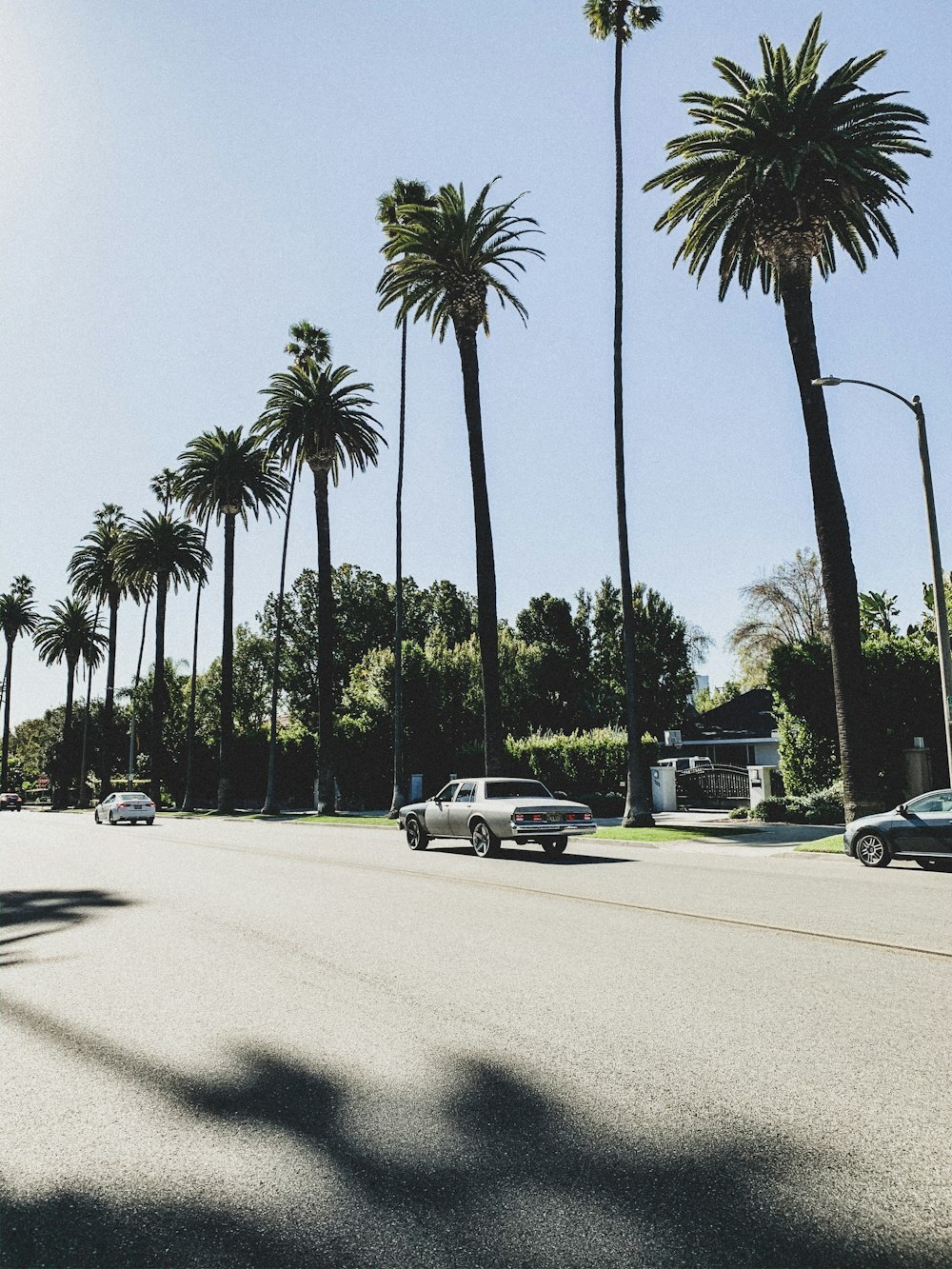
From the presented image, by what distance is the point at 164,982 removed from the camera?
7691 mm

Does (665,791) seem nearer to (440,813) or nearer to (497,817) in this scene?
(440,813)

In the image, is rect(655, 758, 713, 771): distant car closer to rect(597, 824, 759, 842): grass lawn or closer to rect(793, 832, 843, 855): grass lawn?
rect(597, 824, 759, 842): grass lawn

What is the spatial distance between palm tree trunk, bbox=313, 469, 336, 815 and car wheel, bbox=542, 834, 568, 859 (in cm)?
2373

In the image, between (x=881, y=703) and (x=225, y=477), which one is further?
(x=225, y=477)

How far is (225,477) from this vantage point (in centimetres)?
5238

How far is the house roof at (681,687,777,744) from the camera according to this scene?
55.1 metres

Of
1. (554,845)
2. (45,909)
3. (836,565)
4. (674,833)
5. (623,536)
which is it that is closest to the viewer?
(45,909)

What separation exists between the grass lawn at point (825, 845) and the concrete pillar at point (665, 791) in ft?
50.1

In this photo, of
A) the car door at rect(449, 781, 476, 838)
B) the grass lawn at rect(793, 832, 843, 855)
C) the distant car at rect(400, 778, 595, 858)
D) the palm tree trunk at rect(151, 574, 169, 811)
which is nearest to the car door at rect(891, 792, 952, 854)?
the grass lawn at rect(793, 832, 843, 855)

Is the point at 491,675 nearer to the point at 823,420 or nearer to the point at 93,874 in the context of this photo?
the point at 823,420

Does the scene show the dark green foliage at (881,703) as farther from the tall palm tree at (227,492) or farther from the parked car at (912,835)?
the tall palm tree at (227,492)

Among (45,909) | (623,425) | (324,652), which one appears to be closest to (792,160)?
(623,425)

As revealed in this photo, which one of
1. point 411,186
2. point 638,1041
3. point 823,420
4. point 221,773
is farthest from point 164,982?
point 221,773

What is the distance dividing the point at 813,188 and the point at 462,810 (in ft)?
56.2
